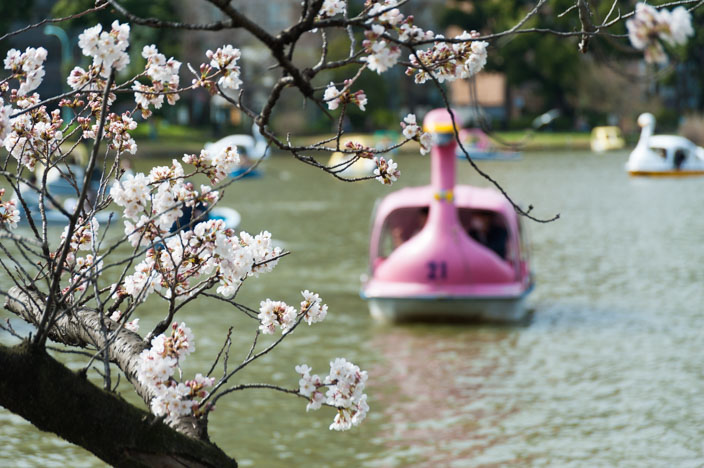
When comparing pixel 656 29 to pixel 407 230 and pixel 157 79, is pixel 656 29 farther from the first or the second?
pixel 407 230

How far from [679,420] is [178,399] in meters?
7.99

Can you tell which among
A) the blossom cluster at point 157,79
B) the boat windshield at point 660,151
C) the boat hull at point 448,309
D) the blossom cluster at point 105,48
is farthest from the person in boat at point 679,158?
the blossom cluster at point 105,48

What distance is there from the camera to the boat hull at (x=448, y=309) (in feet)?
47.6

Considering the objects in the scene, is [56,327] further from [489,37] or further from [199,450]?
[489,37]

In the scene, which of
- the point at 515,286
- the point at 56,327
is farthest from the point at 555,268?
the point at 56,327

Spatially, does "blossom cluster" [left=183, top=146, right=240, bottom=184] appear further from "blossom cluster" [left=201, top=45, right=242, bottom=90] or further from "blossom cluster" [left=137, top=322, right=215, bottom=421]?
"blossom cluster" [left=137, top=322, right=215, bottom=421]

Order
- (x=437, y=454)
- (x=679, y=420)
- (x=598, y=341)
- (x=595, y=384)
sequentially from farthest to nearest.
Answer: (x=598, y=341) → (x=595, y=384) → (x=679, y=420) → (x=437, y=454)

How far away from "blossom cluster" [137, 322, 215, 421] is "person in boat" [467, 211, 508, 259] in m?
12.1

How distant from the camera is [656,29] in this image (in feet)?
8.96

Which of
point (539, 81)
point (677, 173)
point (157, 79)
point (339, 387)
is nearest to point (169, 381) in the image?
point (339, 387)

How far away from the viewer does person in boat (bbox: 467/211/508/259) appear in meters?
15.8

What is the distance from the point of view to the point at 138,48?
5884cm

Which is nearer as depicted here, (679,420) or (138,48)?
(679,420)

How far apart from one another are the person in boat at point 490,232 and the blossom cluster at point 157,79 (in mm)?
11623
